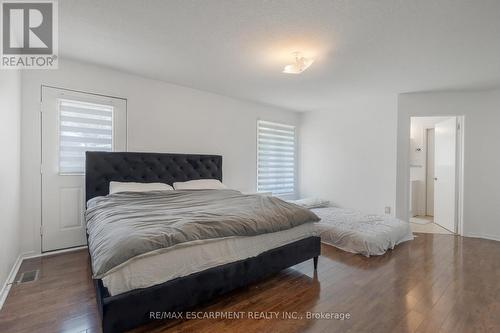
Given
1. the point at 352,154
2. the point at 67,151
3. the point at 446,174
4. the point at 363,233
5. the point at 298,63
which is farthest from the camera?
the point at 352,154

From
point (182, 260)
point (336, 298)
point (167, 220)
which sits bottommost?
point (336, 298)

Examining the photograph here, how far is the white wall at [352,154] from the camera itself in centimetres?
445

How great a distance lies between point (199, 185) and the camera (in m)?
3.71

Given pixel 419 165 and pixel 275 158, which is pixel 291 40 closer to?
pixel 275 158

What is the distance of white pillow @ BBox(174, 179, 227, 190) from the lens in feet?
11.8

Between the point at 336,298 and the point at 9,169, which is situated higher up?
the point at 9,169

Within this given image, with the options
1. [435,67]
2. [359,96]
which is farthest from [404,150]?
[435,67]

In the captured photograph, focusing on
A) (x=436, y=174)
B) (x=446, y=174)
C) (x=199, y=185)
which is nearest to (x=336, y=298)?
(x=199, y=185)

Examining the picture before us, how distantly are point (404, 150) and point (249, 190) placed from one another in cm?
294

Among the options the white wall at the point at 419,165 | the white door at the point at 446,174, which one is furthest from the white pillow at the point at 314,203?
the white wall at the point at 419,165

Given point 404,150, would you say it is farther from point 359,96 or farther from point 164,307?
point 164,307

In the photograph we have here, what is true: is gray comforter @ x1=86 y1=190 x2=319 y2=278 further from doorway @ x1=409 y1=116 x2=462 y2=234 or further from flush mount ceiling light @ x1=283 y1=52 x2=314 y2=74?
doorway @ x1=409 y1=116 x2=462 y2=234

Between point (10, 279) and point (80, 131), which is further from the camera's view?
point (80, 131)

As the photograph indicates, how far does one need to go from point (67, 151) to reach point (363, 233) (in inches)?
159
